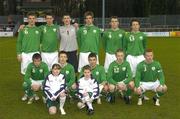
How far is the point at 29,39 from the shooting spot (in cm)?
1000

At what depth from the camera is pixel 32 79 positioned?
9578 mm

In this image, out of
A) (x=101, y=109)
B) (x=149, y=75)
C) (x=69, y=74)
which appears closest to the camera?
(x=101, y=109)

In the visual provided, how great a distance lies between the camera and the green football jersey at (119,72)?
9332mm

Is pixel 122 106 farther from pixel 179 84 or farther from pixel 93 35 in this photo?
pixel 179 84

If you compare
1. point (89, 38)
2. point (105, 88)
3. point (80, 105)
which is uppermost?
point (89, 38)

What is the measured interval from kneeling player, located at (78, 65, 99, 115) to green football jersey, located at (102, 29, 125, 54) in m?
1.62

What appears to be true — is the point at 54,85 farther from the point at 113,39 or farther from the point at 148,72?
the point at 113,39

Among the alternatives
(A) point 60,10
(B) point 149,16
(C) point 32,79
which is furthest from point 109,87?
(A) point 60,10

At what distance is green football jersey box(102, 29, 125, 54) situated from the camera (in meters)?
10.0

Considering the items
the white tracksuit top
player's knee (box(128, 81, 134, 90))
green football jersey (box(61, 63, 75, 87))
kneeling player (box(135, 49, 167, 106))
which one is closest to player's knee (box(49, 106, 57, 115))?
the white tracksuit top

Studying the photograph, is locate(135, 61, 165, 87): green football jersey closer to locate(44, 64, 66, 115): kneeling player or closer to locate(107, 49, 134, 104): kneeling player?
locate(107, 49, 134, 104): kneeling player

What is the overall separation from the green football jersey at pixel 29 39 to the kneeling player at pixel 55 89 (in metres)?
1.58

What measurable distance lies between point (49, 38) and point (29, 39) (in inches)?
17.6

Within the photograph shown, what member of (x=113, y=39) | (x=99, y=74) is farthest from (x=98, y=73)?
(x=113, y=39)
